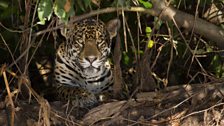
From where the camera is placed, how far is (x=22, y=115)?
16.1 ft

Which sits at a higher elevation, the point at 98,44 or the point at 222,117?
the point at 98,44

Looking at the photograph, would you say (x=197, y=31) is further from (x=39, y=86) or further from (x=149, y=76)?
Result: (x=39, y=86)

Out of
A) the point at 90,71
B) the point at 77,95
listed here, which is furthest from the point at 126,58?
the point at 77,95

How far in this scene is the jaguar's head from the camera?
5.78 m

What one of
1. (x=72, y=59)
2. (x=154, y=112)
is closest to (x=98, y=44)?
(x=72, y=59)

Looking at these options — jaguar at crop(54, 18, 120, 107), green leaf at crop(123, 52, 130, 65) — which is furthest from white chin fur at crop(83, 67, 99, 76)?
green leaf at crop(123, 52, 130, 65)

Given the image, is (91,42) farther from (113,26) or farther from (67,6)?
(67,6)

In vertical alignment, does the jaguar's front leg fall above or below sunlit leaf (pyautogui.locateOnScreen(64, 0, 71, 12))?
below

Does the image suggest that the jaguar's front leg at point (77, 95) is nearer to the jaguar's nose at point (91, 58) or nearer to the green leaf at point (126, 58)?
the jaguar's nose at point (91, 58)

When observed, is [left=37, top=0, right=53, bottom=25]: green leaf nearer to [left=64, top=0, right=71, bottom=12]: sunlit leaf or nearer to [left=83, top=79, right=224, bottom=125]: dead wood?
[left=64, top=0, right=71, bottom=12]: sunlit leaf

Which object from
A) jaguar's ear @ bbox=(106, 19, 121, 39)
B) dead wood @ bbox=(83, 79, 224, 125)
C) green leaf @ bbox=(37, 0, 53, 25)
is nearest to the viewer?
green leaf @ bbox=(37, 0, 53, 25)

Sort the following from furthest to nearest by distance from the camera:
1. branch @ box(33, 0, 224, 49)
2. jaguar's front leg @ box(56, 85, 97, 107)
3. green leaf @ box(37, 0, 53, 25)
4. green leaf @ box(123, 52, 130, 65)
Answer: green leaf @ box(123, 52, 130, 65) → jaguar's front leg @ box(56, 85, 97, 107) → branch @ box(33, 0, 224, 49) → green leaf @ box(37, 0, 53, 25)

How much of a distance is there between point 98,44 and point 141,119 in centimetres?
134

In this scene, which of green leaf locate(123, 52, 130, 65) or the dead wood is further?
green leaf locate(123, 52, 130, 65)
